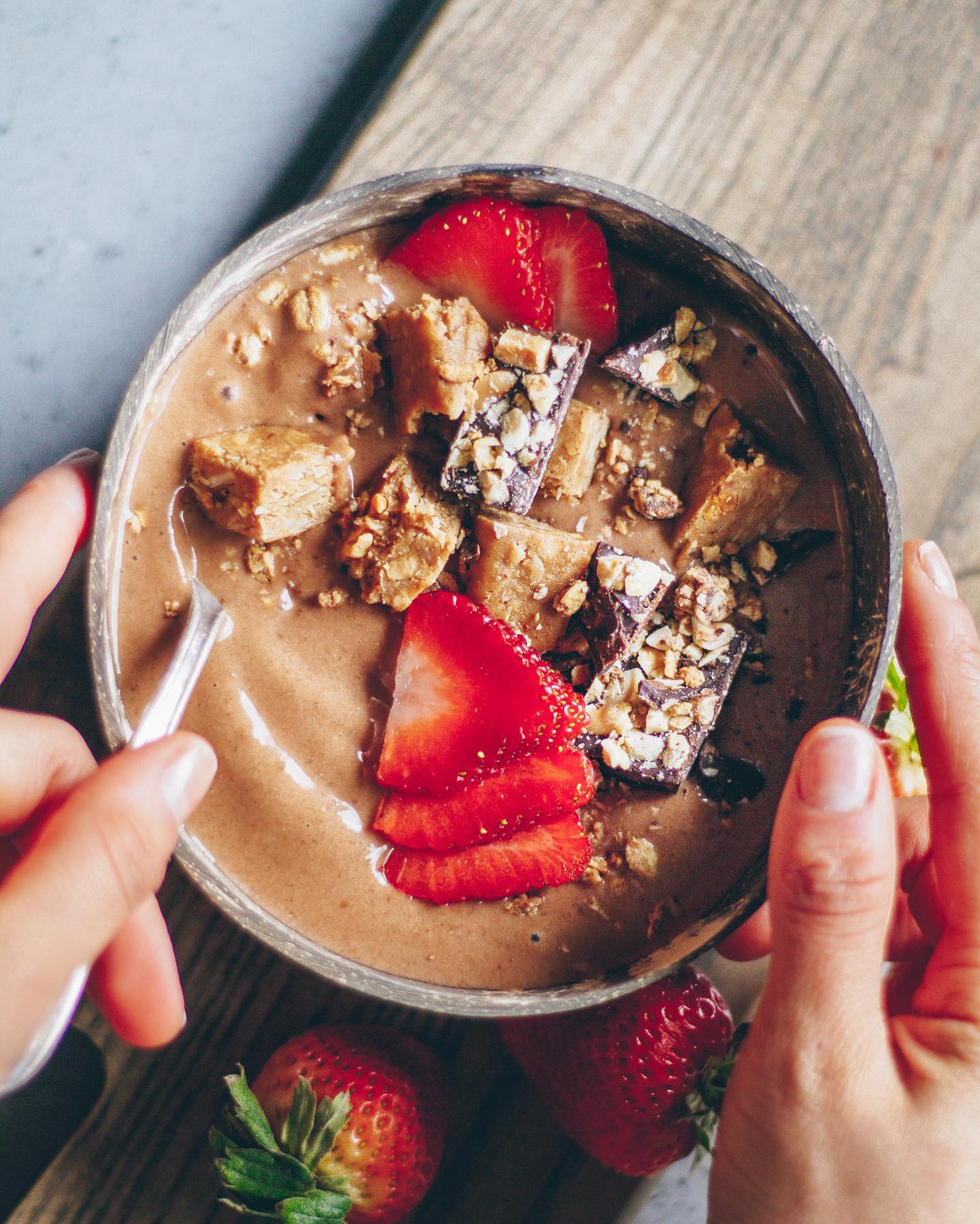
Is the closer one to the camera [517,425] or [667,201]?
[517,425]

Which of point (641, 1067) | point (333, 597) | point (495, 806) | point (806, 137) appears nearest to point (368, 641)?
point (333, 597)

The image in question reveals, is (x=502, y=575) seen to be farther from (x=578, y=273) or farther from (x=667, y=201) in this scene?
(x=667, y=201)

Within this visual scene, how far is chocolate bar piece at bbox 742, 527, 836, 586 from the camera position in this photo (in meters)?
1.34

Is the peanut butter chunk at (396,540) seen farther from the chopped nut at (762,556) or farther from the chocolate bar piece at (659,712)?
the chopped nut at (762,556)

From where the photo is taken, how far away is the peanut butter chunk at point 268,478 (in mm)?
1164

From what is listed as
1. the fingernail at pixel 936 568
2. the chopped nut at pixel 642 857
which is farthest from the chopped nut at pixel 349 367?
the fingernail at pixel 936 568

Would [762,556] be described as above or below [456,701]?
above

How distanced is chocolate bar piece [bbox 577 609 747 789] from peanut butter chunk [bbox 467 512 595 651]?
127mm

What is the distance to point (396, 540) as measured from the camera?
1248mm

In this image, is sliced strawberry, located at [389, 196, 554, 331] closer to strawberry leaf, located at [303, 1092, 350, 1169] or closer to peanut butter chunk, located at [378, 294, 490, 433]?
peanut butter chunk, located at [378, 294, 490, 433]

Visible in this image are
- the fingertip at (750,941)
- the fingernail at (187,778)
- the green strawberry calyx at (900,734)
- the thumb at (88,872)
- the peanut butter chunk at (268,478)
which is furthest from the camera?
the green strawberry calyx at (900,734)

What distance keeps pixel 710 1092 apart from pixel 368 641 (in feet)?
2.58

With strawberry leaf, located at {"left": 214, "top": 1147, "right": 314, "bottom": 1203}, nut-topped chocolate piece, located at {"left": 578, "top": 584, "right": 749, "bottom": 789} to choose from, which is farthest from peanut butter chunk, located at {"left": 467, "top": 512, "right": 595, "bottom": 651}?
strawberry leaf, located at {"left": 214, "top": 1147, "right": 314, "bottom": 1203}

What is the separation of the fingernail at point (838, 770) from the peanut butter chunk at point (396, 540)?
513 mm
